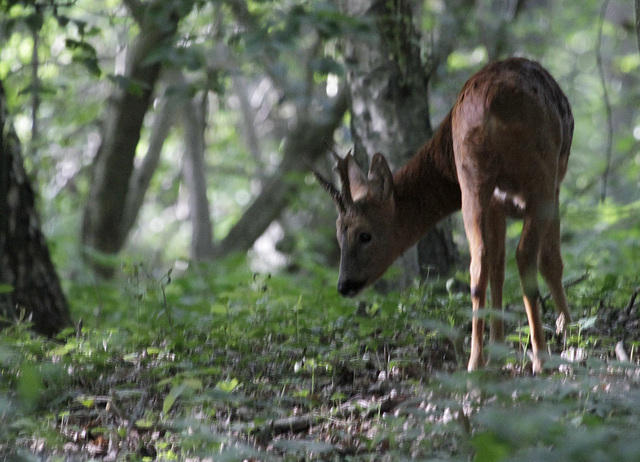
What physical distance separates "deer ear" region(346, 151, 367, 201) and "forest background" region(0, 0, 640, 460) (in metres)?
0.71

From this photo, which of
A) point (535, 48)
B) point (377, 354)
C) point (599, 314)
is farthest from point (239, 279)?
point (535, 48)

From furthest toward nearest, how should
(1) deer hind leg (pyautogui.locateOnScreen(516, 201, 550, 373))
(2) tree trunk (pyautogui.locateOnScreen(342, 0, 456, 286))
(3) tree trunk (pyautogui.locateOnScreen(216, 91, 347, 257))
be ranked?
(3) tree trunk (pyautogui.locateOnScreen(216, 91, 347, 257)) → (2) tree trunk (pyautogui.locateOnScreen(342, 0, 456, 286)) → (1) deer hind leg (pyautogui.locateOnScreen(516, 201, 550, 373))

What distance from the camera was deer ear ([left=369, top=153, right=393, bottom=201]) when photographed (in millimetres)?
5402

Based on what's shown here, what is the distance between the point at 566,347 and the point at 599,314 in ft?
2.58

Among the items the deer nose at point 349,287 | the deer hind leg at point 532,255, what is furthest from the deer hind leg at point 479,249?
the deer nose at point 349,287

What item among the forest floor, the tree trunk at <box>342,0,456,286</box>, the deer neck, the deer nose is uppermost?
the tree trunk at <box>342,0,456,286</box>

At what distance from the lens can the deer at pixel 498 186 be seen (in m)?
4.35

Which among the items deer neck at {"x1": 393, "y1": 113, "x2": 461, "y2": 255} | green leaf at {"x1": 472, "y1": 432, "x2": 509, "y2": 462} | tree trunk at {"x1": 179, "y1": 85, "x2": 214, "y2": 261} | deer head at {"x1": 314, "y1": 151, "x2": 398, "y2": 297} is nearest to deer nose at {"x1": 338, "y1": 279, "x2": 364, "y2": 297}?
deer head at {"x1": 314, "y1": 151, "x2": 398, "y2": 297}

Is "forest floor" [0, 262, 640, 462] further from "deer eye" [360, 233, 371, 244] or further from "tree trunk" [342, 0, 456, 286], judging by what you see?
"tree trunk" [342, 0, 456, 286]

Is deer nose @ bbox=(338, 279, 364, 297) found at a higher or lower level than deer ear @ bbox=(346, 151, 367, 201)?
lower

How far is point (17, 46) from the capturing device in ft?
37.6

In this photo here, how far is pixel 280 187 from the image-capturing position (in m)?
11.0

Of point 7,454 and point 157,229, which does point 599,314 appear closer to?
point 7,454

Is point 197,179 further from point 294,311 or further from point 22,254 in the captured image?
point 294,311
